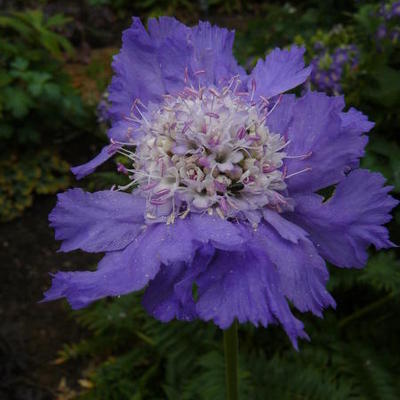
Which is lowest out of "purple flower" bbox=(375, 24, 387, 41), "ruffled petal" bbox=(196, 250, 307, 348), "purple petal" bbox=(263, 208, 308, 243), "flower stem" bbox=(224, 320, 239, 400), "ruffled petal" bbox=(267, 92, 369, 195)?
"flower stem" bbox=(224, 320, 239, 400)

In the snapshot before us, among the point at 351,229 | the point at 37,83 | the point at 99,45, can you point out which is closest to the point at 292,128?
the point at 351,229

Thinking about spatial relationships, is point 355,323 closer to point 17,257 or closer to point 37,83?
point 17,257

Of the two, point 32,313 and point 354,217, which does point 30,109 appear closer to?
point 32,313

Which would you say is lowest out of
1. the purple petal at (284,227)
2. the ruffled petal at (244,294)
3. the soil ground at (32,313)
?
the soil ground at (32,313)

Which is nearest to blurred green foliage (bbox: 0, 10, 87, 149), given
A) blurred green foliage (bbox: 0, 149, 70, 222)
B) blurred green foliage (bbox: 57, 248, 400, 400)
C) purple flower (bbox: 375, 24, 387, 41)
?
blurred green foliage (bbox: 0, 149, 70, 222)

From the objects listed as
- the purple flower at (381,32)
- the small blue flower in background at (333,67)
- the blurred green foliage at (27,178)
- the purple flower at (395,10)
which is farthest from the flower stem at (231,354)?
the blurred green foliage at (27,178)

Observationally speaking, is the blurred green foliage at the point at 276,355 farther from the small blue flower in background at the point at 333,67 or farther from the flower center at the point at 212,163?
the flower center at the point at 212,163

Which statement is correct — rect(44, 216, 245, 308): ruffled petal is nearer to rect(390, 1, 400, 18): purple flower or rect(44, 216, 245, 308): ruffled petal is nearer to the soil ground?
the soil ground
